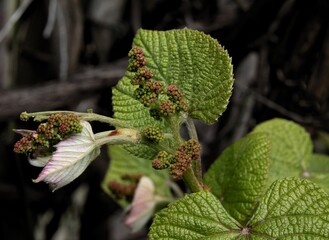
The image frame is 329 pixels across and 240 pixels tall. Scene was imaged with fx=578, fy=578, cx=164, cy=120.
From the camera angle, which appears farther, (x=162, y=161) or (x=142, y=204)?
(x=142, y=204)

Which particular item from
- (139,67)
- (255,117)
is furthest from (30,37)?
(139,67)

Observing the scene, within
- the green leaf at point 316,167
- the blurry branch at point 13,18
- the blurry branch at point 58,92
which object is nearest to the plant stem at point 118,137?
the green leaf at point 316,167

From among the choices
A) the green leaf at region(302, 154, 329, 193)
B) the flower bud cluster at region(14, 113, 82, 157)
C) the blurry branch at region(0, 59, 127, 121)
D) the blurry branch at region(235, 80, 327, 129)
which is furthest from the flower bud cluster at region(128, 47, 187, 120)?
the blurry branch at region(0, 59, 127, 121)

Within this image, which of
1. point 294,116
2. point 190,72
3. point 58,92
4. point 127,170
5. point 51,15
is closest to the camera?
point 190,72

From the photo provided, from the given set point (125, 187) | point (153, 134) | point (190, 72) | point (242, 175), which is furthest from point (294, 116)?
point (153, 134)

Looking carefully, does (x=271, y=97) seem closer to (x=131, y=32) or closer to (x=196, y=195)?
(x=131, y=32)

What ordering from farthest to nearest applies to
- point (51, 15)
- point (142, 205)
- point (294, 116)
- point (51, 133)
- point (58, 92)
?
1. point (51, 15)
2. point (58, 92)
3. point (294, 116)
4. point (142, 205)
5. point (51, 133)

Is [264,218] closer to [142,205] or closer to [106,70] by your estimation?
[142,205]
